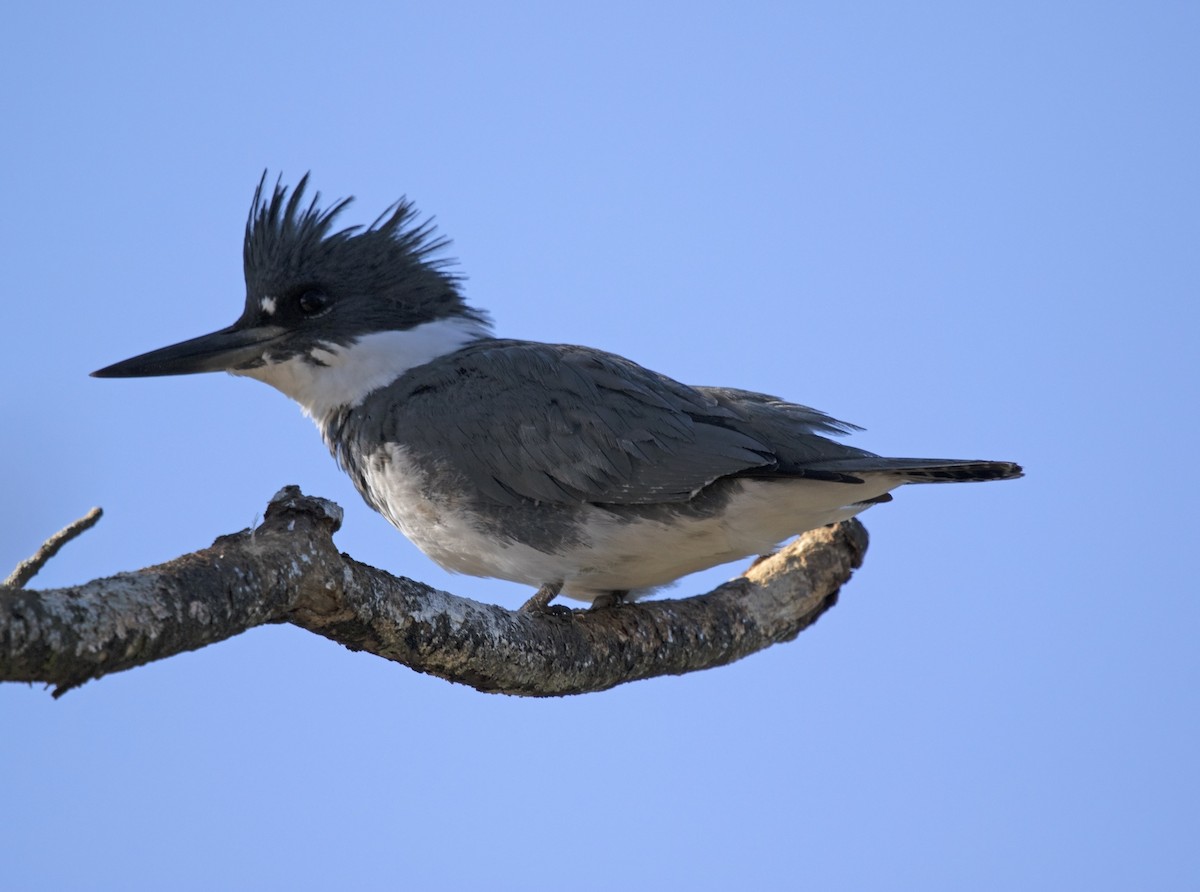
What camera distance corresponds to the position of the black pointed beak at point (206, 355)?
19.9 ft

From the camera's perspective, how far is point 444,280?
6750 millimetres

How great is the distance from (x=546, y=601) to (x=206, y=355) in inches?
82.5

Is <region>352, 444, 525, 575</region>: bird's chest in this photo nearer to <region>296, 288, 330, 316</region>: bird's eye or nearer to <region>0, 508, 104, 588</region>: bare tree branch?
<region>296, 288, 330, 316</region>: bird's eye

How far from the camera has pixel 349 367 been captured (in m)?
6.25

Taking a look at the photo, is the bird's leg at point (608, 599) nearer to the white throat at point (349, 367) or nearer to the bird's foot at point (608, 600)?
the bird's foot at point (608, 600)

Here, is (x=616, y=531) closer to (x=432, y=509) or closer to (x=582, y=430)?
(x=582, y=430)

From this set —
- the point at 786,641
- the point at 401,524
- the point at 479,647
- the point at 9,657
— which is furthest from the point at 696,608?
the point at 9,657

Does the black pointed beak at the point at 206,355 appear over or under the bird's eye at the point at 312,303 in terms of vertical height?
under

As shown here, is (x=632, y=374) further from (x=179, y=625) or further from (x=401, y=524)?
(x=179, y=625)

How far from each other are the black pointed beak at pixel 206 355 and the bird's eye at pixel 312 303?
16 cm

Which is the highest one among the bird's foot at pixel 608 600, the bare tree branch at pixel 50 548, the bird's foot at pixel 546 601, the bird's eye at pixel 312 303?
the bird's eye at pixel 312 303

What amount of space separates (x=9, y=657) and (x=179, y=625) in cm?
48

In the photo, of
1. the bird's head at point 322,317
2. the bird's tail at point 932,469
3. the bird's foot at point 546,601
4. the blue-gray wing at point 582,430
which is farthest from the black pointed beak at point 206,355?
the bird's tail at point 932,469

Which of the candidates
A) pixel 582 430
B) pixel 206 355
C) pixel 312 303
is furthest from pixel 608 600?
pixel 206 355
